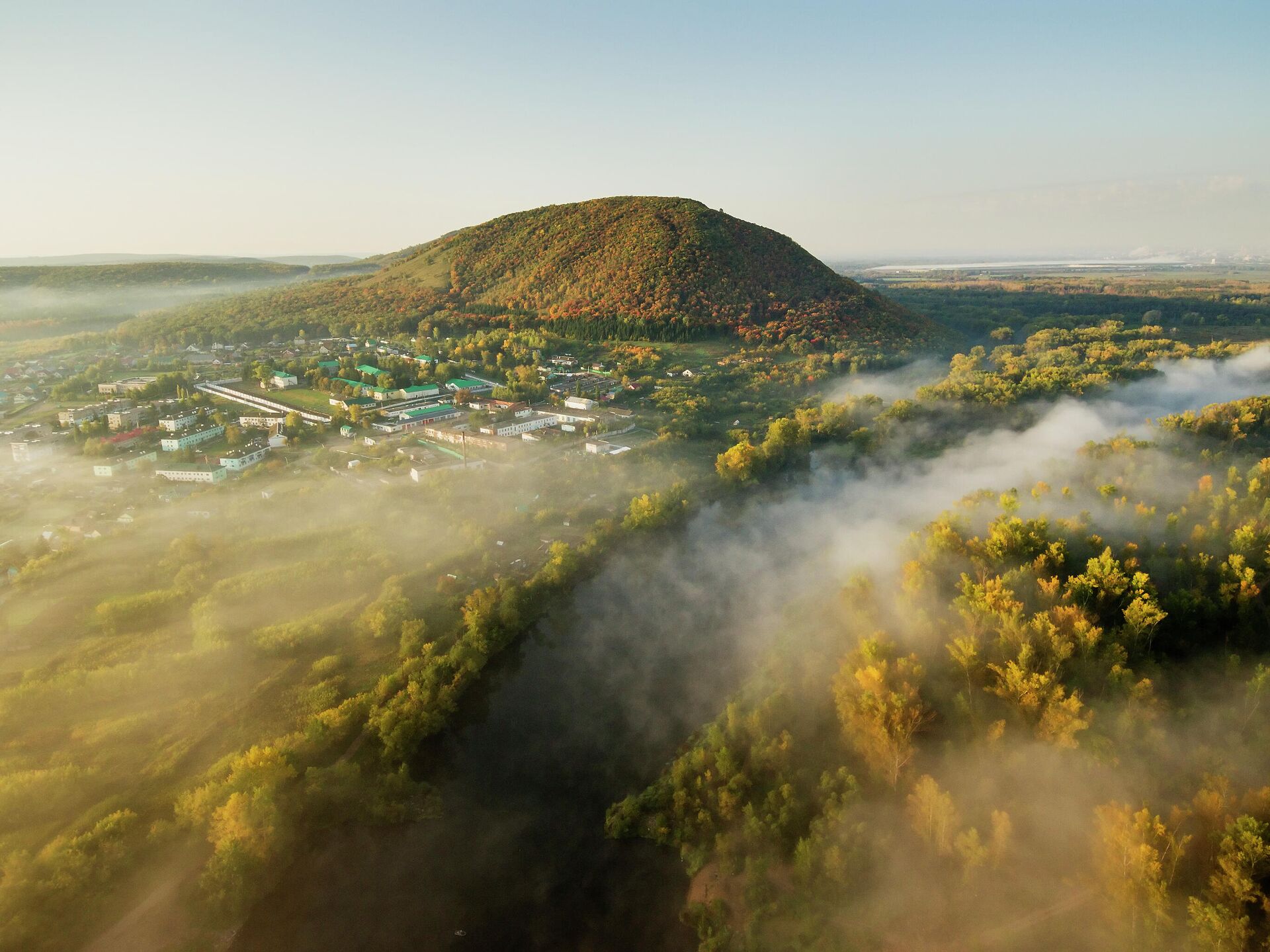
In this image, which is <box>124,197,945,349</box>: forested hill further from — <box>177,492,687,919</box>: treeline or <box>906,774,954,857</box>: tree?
<box>906,774,954,857</box>: tree

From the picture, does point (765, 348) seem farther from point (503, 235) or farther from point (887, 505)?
point (503, 235)

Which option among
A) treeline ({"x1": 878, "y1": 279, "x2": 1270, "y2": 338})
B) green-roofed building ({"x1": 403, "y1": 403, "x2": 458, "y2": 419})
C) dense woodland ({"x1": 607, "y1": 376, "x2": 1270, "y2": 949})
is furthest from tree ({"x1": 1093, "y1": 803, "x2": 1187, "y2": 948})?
treeline ({"x1": 878, "y1": 279, "x2": 1270, "y2": 338})

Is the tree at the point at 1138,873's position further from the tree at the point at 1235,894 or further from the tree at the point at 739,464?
the tree at the point at 739,464

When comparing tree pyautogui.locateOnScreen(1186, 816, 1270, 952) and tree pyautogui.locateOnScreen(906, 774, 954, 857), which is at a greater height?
tree pyautogui.locateOnScreen(1186, 816, 1270, 952)

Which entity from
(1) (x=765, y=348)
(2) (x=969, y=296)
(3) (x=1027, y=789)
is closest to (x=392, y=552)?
(3) (x=1027, y=789)

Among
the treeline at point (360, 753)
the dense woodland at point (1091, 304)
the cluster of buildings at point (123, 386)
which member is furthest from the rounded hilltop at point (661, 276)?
the treeline at point (360, 753)

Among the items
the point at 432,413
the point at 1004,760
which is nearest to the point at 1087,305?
the point at 432,413
